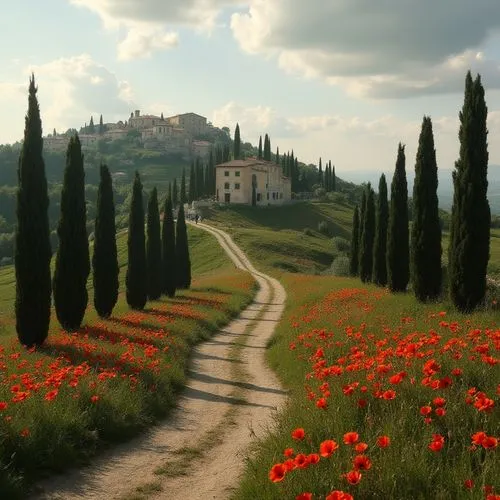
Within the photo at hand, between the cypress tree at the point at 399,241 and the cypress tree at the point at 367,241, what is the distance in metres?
11.3

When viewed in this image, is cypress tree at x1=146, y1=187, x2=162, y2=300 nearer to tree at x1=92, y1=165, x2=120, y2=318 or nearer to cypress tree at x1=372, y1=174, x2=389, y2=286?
tree at x1=92, y1=165, x2=120, y2=318

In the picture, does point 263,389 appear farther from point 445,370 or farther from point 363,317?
point 445,370

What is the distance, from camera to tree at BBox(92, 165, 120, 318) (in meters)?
27.2

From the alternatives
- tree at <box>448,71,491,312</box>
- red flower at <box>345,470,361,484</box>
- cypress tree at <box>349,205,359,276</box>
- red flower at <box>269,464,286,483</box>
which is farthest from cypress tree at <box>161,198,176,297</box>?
red flower at <box>345,470,361,484</box>

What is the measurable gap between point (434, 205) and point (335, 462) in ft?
72.9

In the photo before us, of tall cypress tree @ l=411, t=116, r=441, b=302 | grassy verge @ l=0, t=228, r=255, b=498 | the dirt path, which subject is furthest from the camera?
tall cypress tree @ l=411, t=116, r=441, b=302

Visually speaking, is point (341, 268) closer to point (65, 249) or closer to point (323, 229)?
point (65, 249)

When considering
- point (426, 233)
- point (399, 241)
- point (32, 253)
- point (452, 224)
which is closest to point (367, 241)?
point (399, 241)

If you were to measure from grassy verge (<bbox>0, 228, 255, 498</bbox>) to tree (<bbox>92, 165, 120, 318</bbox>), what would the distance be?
2210mm

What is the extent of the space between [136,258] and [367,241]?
2015 centimetres

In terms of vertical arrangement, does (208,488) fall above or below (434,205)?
below

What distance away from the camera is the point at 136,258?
32.1m

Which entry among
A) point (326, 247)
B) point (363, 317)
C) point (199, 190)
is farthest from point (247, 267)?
point (199, 190)

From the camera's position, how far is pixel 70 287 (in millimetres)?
22562
